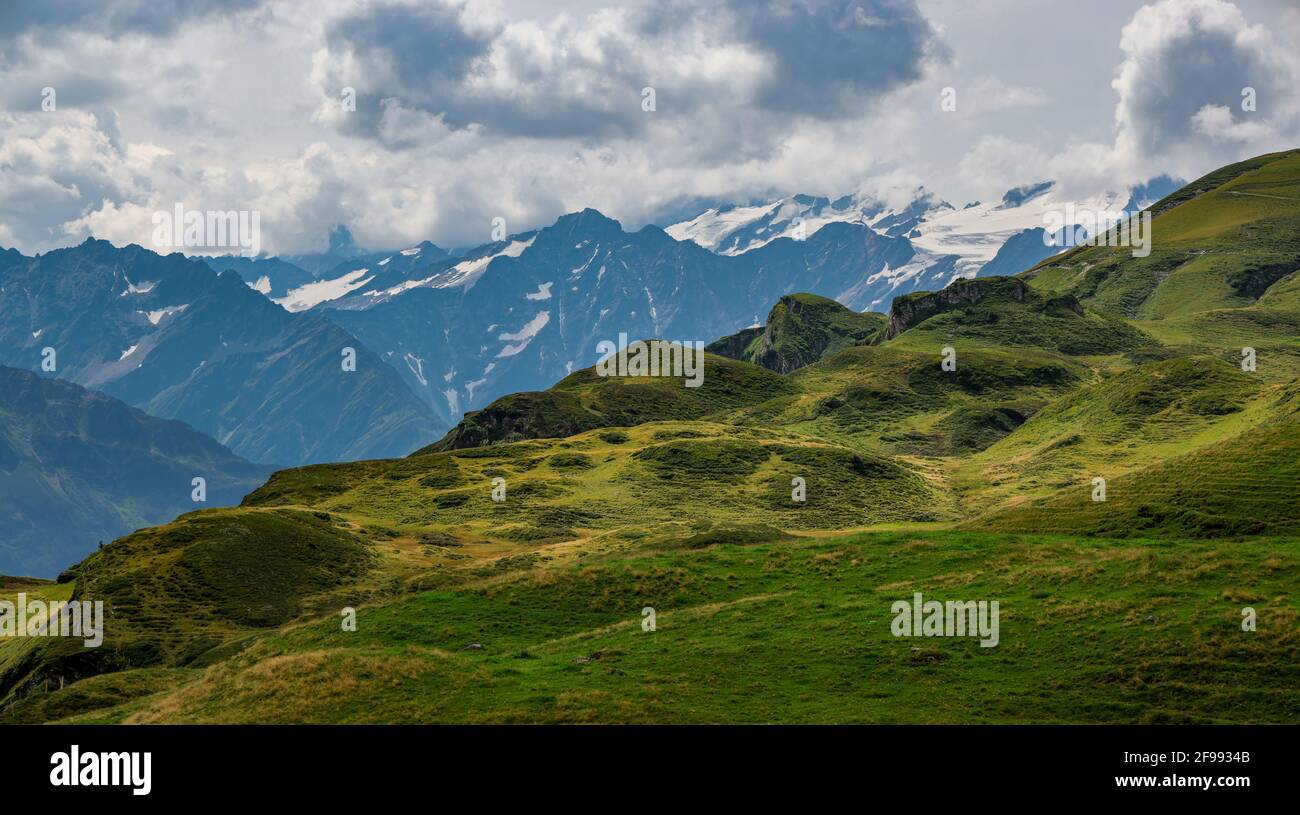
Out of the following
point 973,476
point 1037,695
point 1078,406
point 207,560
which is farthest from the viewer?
point 1078,406

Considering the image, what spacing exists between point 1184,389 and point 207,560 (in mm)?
151289

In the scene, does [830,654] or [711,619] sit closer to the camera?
[830,654]

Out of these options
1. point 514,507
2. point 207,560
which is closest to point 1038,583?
point 207,560

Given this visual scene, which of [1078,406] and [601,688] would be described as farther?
[1078,406]

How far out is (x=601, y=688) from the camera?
133ft

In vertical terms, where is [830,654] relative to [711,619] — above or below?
below

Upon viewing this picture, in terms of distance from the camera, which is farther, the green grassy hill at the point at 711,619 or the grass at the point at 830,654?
the green grassy hill at the point at 711,619

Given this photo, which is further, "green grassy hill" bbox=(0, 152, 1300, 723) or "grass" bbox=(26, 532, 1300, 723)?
"green grassy hill" bbox=(0, 152, 1300, 723)
